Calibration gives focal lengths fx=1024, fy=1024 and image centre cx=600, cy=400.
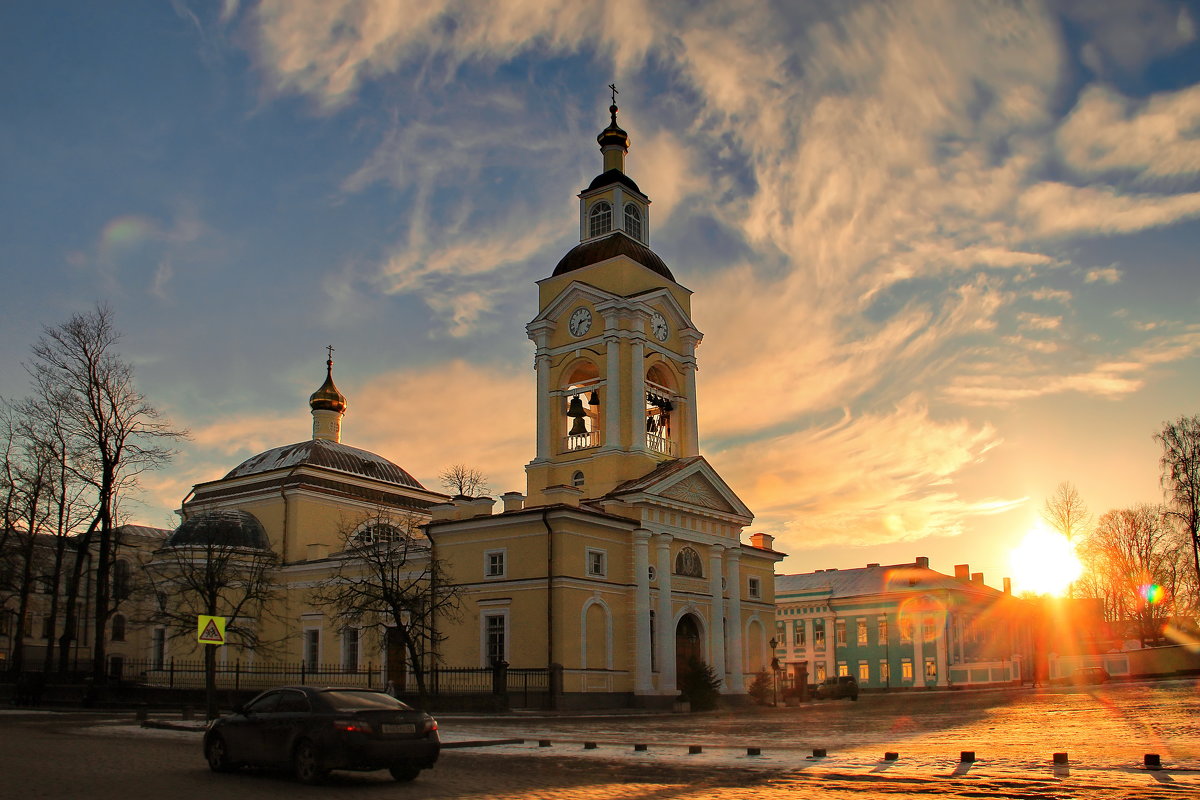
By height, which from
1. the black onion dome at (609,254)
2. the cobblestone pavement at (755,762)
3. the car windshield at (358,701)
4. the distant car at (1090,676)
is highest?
the black onion dome at (609,254)

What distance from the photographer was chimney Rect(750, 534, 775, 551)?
153 feet

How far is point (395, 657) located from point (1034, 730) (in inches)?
1034

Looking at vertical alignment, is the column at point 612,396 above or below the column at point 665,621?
above

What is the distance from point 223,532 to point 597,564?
1855 cm

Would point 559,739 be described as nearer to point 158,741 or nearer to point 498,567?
point 158,741

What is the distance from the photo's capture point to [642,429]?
40719mm

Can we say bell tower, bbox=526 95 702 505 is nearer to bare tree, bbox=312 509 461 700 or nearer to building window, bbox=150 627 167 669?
bare tree, bbox=312 509 461 700

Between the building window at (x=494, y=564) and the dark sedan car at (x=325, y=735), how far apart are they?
22.6m

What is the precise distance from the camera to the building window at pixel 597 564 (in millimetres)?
36438

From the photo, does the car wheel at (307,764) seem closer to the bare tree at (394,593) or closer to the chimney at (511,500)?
the bare tree at (394,593)

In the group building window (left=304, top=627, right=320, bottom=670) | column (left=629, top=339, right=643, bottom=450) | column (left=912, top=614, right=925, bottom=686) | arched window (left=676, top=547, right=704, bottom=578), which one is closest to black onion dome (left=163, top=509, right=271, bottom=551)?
building window (left=304, top=627, right=320, bottom=670)

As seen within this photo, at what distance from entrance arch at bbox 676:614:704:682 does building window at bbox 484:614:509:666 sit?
24.0 ft

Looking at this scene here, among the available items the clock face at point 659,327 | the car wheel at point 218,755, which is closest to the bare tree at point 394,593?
the clock face at point 659,327

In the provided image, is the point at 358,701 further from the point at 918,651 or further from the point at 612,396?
the point at 918,651
